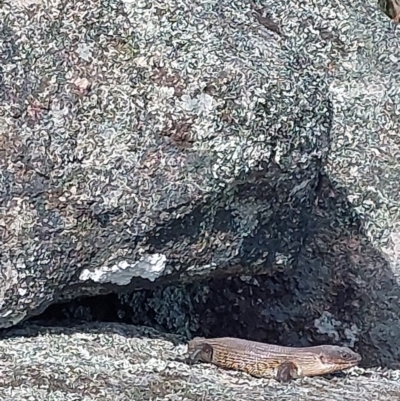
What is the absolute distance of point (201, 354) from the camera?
3.16 metres

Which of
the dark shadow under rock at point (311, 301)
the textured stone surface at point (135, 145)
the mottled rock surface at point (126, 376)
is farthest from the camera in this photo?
the dark shadow under rock at point (311, 301)

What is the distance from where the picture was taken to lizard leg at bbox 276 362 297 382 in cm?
307

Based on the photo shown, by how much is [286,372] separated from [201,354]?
307 mm

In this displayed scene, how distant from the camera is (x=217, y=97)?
2.99 m

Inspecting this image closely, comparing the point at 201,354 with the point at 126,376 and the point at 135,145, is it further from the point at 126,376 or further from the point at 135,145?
the point at 135,145

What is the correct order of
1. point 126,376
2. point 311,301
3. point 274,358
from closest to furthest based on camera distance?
point 126,376
point 274,358
point 311,301

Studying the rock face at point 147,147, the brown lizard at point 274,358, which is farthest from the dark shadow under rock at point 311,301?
the brown lizard at point 274,358

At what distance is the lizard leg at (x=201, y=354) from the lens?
3.12m

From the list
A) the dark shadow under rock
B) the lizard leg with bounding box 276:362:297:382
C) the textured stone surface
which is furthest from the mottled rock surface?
the dark shadow under rock

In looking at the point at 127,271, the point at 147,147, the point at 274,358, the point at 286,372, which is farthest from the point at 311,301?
the point at 147,147

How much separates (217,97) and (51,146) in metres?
0.57

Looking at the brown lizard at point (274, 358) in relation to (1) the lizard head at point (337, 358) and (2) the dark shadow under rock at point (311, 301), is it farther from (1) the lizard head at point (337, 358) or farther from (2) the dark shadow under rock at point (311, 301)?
(2) the dark shadow under rock at point (311, 301)

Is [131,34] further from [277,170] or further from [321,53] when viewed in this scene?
[321,53]

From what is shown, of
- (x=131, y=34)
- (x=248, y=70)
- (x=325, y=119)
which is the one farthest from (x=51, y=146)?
(x=325, y=119)
